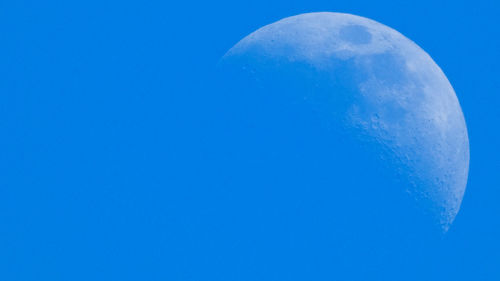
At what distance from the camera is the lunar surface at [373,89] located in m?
5.09

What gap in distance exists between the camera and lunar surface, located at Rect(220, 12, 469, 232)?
16.7ft

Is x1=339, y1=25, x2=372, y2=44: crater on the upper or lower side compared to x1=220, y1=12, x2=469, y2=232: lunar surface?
upper

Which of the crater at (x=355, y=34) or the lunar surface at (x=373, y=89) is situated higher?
the crater at (x=355, y=34)

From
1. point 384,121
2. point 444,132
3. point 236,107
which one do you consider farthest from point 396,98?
point 236,107

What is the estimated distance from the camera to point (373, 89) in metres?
5.17

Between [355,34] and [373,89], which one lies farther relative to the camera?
[355,34]

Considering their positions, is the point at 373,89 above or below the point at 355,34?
below

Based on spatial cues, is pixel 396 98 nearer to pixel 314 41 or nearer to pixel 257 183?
pixel 314 41

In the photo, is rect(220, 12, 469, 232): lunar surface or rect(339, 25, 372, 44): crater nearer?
rect(220, 12, 469, 232): lunar surface

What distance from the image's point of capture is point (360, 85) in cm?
513

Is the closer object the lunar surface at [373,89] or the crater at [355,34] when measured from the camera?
Result: the lunar surface at [373,89]

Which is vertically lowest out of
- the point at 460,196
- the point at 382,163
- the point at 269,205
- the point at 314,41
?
the point at 269,205

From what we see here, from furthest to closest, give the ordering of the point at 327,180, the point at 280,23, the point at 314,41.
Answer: the point at 280,23, the point at 314,41, the point at 327,180

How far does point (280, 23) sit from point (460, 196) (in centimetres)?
212
